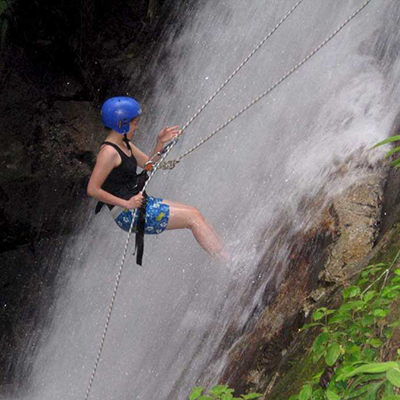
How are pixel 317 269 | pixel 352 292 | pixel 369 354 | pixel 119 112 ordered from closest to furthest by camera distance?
pixel 369 354 < pixel 352 292 < pixel 119 112 < pixel 317 269

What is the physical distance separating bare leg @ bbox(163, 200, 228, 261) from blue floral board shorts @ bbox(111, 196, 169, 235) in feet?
0.20

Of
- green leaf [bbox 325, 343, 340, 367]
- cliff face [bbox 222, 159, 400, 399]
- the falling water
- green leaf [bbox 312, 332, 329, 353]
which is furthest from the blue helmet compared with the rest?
green leaf [bbox 325, 343, 340, 367]

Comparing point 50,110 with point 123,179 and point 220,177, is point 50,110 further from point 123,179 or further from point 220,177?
point 123,179

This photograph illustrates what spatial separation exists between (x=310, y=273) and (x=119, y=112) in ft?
6.85

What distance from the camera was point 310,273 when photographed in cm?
562

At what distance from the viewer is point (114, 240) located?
8.52m

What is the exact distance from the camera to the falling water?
6.45 metres

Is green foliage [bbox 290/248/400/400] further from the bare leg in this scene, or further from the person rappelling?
the bare leg

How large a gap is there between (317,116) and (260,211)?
135 centimetres

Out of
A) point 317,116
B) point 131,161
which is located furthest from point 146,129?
point 131,161

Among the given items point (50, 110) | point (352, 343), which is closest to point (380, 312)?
point (352, 343)

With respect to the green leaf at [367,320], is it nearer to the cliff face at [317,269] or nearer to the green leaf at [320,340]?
the green leaf at [320,340]

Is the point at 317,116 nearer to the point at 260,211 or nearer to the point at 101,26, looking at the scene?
the point at 260,211

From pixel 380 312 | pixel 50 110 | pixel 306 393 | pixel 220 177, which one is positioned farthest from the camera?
pixel 50 110
